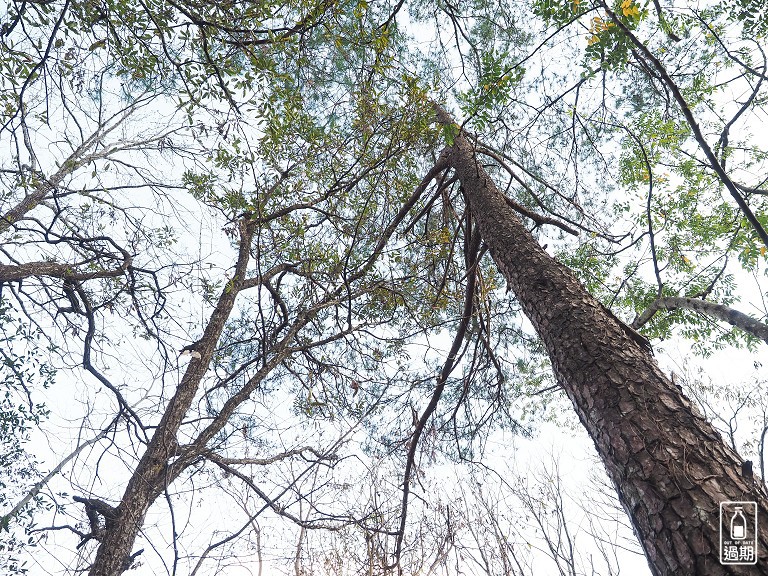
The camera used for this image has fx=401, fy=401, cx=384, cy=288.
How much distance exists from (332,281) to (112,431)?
5.41 feet

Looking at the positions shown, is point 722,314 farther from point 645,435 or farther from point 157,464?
Answer: point 157,464

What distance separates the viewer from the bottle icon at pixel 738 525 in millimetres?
795

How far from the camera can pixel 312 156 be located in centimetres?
277

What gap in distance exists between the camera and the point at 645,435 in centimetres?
105

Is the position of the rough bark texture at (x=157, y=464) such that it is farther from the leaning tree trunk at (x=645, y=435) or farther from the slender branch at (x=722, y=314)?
the slender branch at (x=722, y=314)

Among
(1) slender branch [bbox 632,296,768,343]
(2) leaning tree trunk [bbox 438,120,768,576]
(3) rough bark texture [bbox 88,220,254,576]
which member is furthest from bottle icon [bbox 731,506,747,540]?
(3) rough bark texture [bbox 88,220,254,576]

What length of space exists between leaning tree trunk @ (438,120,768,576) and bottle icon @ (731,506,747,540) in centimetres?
2

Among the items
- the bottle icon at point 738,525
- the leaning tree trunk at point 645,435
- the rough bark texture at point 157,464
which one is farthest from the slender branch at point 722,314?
the rough bark texture at point 157,464

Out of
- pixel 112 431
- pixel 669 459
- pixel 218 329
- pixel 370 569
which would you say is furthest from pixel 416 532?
pixel 669 459

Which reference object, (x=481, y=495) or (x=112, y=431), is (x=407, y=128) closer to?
(x=112, y=431)

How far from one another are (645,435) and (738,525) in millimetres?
256

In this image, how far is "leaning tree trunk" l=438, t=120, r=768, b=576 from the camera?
0.85 m

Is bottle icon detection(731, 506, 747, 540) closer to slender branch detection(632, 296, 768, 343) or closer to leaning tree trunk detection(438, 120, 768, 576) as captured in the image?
leaning tree trunk detection(438, 120, 768, 576)

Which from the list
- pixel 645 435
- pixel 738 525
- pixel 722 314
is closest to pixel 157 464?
pixel 645 435
